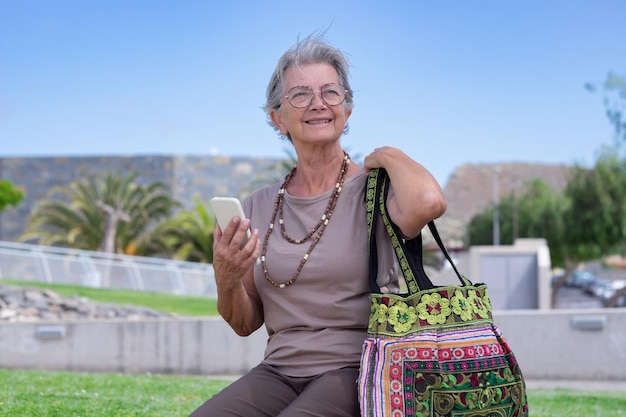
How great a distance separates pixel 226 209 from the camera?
2.60 meters

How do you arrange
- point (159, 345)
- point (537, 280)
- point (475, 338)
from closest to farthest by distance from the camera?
point (475, 338)
point (159, 345)
point (537, 280)

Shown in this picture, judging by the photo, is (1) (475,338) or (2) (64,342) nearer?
(1) (475,338)

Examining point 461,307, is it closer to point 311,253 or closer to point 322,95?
point 311,253

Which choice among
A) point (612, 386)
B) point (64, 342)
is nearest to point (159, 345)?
point (64, 342)

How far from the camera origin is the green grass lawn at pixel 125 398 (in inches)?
200

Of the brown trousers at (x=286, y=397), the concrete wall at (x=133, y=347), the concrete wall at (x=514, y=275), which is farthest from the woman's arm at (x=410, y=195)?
the concrete wall at (x=514, y=275)

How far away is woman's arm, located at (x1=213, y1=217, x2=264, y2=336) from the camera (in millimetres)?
2596

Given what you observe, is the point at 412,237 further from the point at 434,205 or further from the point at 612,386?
the point at 612,386

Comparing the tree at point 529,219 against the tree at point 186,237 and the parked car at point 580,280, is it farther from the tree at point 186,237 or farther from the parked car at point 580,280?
the tree at point 186,237

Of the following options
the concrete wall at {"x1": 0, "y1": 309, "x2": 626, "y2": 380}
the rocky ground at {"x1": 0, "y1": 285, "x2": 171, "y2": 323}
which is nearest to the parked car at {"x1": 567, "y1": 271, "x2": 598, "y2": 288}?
the rocky ground at {"x1": 0, "y1": 285, "x2": 171, "y2": 323}

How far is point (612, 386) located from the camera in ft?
34.0

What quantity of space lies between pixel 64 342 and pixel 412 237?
10.0 m

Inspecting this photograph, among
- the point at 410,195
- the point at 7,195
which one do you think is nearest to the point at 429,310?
the point at 410,195

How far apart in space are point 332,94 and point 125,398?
4116 mm
